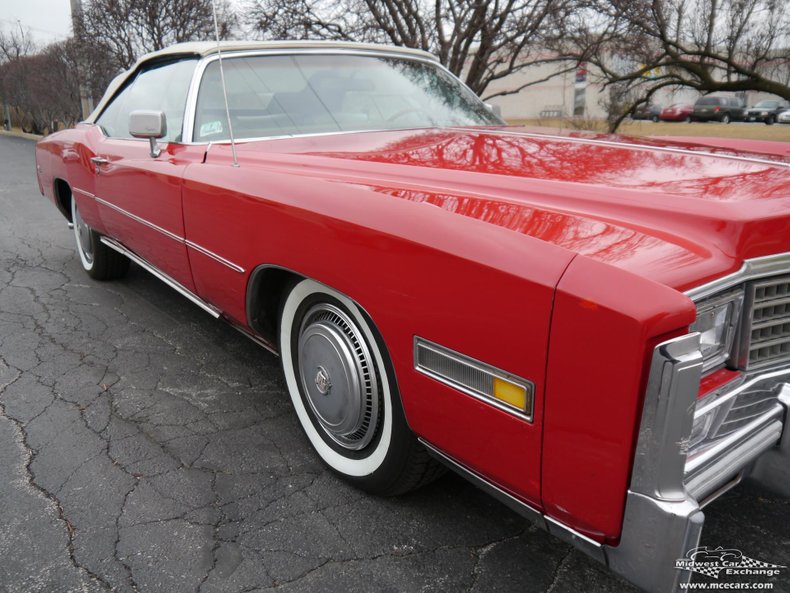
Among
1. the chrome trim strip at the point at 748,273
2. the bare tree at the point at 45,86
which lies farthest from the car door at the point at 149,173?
the bare tree at the point at 45,86

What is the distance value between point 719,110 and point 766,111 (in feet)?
9.29

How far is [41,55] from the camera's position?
24484 mm

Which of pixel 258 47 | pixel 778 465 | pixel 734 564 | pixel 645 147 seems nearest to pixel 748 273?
pixel 778 465

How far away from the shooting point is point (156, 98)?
3.66 meters

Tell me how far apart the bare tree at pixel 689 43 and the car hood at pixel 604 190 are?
8.21 m

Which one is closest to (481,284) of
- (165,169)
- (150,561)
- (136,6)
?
(150,561)

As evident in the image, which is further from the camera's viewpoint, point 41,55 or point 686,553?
point 41,55

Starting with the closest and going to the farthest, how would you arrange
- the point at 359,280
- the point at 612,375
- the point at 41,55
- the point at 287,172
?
the point at 612,375 → the point at 359,280 → the point at 287,172 → the point at 41,55

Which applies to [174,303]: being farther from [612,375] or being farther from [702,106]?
[702,106]

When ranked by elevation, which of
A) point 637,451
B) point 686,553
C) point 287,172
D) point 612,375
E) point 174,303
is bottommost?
point 174,303

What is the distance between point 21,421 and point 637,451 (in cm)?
243

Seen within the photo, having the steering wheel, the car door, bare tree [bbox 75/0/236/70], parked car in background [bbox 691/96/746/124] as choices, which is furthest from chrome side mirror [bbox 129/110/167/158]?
parked car in background [bbox 691/96/746/124]

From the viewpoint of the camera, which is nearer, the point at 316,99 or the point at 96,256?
the point at 316,99

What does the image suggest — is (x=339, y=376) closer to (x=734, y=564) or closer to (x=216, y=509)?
(x=216, y=509)
